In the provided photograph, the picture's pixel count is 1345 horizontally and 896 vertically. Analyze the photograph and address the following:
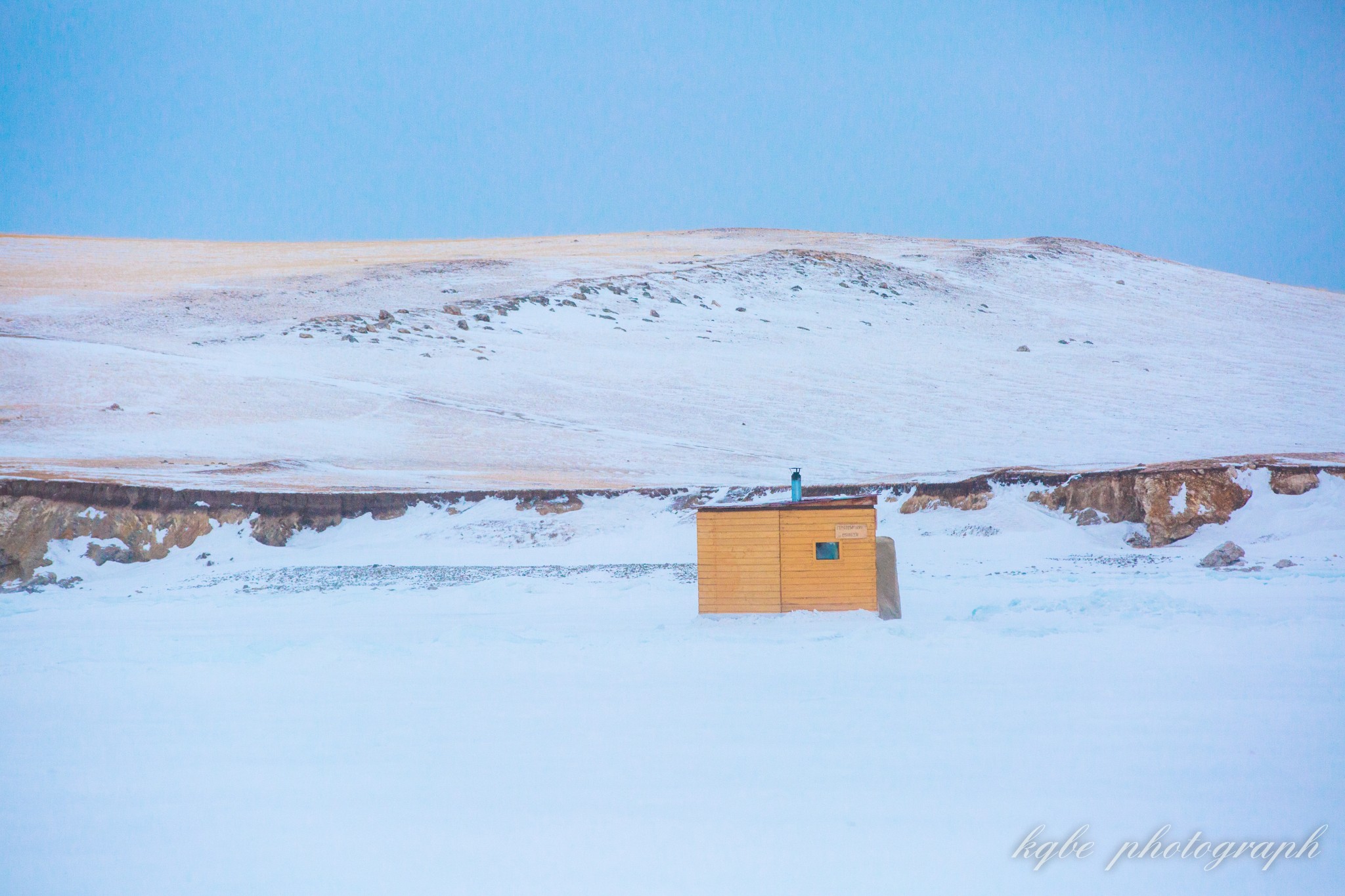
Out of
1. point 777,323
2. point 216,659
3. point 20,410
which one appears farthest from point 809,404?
point 216,659

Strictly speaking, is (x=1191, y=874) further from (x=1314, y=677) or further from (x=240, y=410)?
(x=240, y=410)

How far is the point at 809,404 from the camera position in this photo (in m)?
32.1

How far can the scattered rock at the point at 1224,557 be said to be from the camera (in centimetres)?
1495

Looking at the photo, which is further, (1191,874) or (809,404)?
(809,404)

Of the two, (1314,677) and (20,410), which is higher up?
(20,410)

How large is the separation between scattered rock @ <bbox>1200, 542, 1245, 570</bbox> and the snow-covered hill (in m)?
9.11

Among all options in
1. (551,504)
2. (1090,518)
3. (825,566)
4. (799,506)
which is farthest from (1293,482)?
(551,504)

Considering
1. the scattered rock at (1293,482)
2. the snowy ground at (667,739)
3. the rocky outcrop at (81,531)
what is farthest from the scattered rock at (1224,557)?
the rocky outcrop at (81,531)

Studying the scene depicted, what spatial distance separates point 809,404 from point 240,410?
15.8m

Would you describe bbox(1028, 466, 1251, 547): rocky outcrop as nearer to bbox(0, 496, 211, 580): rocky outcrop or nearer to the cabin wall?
the cabin wall

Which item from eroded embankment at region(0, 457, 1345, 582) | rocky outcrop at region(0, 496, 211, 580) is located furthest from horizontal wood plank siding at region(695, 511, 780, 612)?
rocky outcrop at region(0, 496, 211, 580)

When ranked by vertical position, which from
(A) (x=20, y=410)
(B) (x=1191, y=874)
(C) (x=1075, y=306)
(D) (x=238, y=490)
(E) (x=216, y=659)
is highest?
(C) (x=1075, y=306)

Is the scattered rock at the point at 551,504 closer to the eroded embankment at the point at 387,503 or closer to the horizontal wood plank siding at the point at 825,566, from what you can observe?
the eroded embankment at the point at 387,503

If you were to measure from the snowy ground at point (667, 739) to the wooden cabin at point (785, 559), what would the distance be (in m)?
0.34
